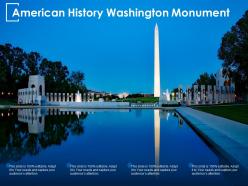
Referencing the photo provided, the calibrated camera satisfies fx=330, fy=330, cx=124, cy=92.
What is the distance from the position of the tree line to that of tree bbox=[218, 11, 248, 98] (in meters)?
30.8

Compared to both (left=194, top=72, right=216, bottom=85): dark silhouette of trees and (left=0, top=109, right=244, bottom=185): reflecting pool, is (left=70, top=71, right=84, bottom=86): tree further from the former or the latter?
(left=0, top=109, right=244, bottom=185): reflecting pool

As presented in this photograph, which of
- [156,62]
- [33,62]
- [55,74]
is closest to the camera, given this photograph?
[156,62]

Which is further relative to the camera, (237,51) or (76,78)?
(76,78)

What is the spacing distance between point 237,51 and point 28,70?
138 feet

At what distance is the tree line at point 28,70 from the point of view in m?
56.4

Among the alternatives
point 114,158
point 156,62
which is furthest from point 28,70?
point 114,158

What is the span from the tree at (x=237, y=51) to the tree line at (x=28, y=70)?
30.8 metres

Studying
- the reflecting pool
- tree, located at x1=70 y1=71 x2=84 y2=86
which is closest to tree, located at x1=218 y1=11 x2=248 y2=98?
the reflecting pool

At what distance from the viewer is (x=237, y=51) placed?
28391mm

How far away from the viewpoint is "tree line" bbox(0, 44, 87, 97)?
5637 centimetres

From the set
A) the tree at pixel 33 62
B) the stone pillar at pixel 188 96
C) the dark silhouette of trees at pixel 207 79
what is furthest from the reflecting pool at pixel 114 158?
the dark silhouette of trees at pixel 207 79

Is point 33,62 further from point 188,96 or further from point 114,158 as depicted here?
point 114,158

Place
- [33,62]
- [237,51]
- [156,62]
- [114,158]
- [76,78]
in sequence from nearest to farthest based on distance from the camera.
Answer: [114,158] < [237,51] < [156,62] < [33,62] < [76,78]

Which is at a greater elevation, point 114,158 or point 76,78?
point 76,78
